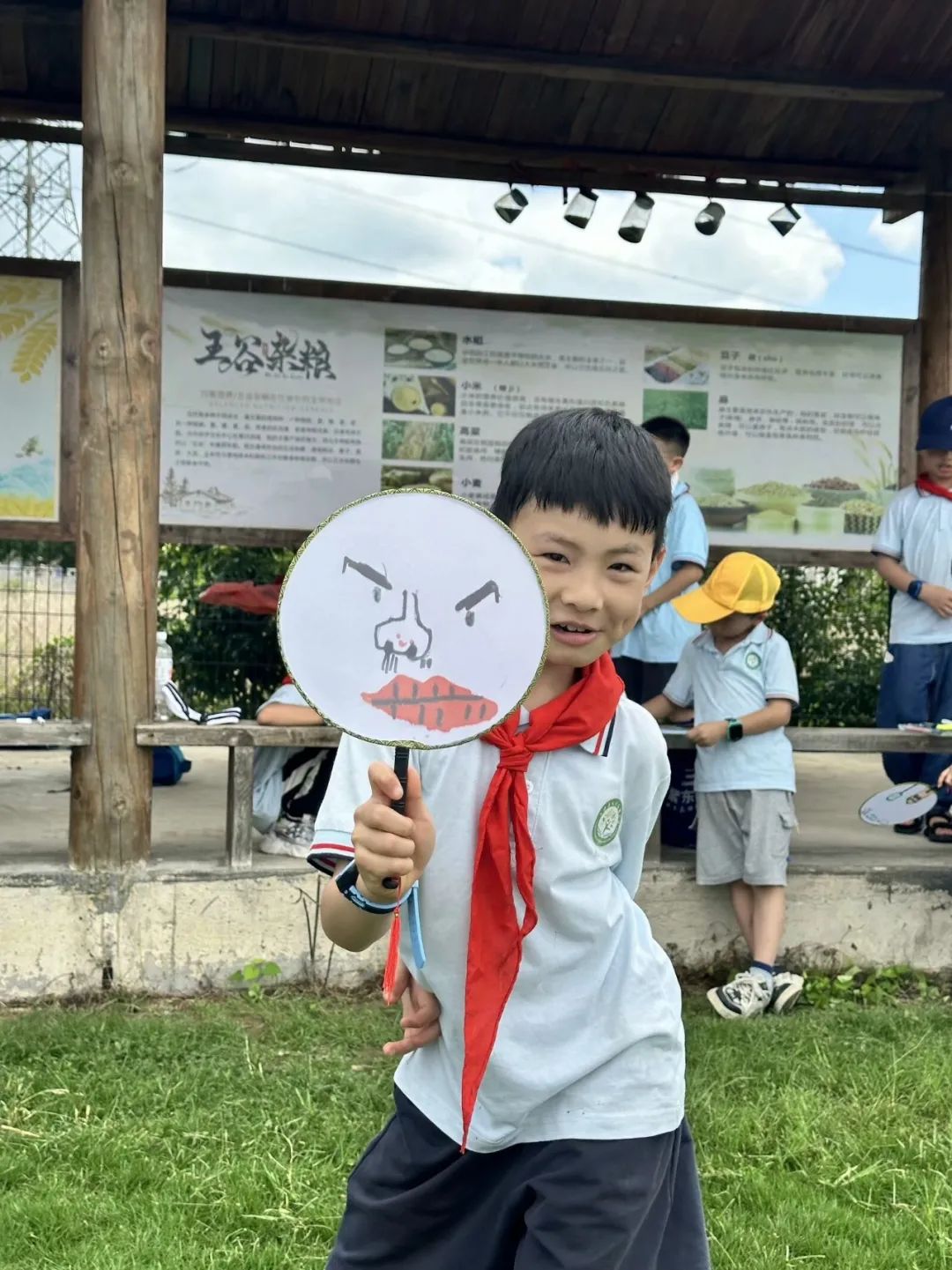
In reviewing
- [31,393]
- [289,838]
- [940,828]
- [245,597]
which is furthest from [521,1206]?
[31,393]

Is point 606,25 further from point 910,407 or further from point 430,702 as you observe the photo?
point 430,702

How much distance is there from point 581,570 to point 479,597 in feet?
0.91

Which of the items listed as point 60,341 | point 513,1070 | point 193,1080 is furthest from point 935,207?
point 513,1070

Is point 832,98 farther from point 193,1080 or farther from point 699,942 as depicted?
point 193,1080

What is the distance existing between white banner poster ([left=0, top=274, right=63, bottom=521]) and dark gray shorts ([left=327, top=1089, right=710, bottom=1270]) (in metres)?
4.48

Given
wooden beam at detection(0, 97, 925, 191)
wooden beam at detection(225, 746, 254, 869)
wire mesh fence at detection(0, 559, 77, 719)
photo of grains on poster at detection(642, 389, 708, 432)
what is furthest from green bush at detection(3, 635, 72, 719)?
wooden beam at detection(225, 746, 254, 869)

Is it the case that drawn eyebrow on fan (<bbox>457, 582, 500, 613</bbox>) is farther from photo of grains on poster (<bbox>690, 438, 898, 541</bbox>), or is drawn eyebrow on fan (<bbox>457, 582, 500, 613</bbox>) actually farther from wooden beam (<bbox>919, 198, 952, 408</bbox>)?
wooden beam (<bbox>919, 198, 952, 408</bbox>)

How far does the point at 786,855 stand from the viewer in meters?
4.62

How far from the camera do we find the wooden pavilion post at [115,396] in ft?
14.3

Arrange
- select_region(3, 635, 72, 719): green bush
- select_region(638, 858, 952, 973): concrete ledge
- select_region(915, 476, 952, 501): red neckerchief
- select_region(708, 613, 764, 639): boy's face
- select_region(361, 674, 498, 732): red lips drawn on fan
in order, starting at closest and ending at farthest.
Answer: select_region(361, 674, 498, 732): red lips drawn on fan < select_region(708, 613, 764, 639): boy's face < select_region(638, 858, 952, 973): concrete ledge < select_region(915, 476, 952, 501): red neckerchief < select_region(3, 635, 72, 719): green bush

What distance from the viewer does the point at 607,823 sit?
1812 millimetres

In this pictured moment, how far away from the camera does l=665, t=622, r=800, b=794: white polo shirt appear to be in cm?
464

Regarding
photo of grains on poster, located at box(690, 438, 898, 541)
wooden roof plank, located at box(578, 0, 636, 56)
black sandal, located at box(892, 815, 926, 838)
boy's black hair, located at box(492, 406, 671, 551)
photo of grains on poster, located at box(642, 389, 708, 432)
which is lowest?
black sandal, located at box(892, 815, 926, 838)

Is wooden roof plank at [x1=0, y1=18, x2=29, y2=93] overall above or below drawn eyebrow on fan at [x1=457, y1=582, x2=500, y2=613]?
above
